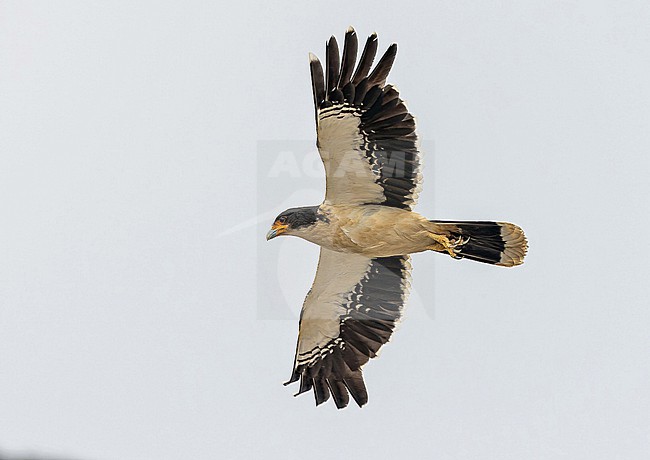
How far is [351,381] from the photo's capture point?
44.6 feet

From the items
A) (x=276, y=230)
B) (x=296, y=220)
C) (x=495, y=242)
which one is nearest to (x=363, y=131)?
(x=296, y=220)

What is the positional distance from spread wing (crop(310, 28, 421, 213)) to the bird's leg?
1.68 ft

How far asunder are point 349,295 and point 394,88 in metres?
3.29

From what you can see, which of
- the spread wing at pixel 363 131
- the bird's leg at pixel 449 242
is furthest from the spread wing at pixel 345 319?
the spread wing at pixel 363 131

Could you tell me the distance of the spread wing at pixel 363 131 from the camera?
11742 mm

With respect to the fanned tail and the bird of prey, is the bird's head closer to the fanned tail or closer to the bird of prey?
the bird of prey

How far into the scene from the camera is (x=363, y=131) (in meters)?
12.1

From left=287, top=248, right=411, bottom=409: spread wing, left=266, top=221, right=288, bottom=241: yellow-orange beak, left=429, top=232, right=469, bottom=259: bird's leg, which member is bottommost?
left=287, top=248, right=411, bottom=409: spread wing

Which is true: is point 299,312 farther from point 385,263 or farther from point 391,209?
point 391,209

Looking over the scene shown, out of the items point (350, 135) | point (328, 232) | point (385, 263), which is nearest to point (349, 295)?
point (385, 263)

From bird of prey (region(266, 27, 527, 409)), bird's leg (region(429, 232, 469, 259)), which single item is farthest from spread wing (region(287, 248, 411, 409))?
bird's leg (region(429, 232, 469, 259))

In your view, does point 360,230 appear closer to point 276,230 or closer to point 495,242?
point 276,230

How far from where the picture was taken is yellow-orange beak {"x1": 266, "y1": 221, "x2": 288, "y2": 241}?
12586 millimetres

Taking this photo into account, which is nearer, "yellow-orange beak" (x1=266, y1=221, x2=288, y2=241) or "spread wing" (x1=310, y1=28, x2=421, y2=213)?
"spread wing" (x1=310, y1=28, x2=421, y2=213)
